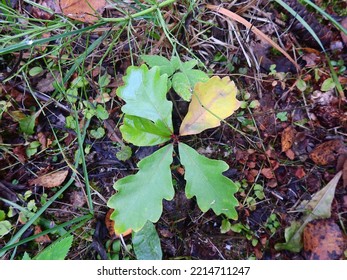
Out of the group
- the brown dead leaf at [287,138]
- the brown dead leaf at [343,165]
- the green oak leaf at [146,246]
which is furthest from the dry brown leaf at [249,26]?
the green oak leaf at [146,246]

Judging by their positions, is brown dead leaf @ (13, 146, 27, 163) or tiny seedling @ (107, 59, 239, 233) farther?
brown dead leaf @ (13, 146, 27, 163)

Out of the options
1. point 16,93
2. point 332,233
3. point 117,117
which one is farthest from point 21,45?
point 332,233

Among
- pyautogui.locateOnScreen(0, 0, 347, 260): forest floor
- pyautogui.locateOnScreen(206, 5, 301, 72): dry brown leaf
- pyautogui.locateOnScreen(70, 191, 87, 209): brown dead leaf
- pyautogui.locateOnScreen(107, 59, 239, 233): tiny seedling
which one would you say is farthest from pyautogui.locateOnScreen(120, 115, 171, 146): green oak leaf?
pyautogui.locateOnScreen(206, 5, 301, 72): dry brown leaf

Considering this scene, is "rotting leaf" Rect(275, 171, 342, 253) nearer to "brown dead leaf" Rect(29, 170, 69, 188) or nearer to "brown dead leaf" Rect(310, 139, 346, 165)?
"brown dead leaf" Rect(310, 139, 346, 165)

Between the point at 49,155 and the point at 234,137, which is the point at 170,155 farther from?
the point at 49,155

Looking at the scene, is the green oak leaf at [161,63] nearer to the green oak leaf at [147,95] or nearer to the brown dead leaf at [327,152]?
the green oak leaf at [147,95]

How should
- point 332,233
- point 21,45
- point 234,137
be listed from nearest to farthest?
point 21,45 → point 332,233 → point 234,137
